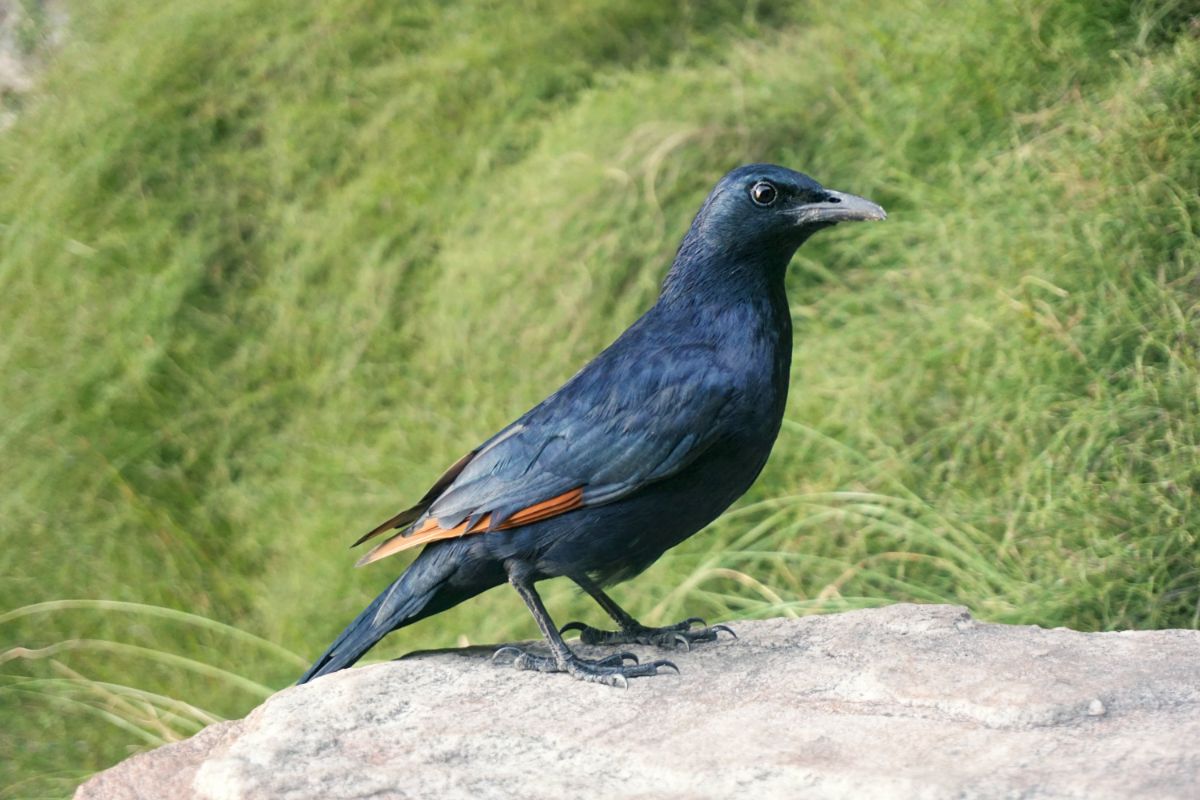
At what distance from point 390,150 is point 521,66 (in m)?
0.68

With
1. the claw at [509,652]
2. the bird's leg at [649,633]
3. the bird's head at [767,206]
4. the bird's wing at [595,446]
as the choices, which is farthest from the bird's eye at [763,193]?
the claw at [509,652]

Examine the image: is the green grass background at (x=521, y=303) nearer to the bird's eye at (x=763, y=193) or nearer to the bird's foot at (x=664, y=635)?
the bird's foot at (x=664, y=635)

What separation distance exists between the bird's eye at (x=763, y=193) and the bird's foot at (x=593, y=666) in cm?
101

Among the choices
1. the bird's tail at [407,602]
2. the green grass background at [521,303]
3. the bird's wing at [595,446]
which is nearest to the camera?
the bird's wing at [595,446]

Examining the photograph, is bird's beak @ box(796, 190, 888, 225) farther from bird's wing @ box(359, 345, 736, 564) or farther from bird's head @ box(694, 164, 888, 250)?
bird's wing @ box(359, 345, 736, 564)

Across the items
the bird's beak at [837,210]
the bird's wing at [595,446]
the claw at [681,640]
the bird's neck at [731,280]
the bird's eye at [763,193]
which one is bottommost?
the claw at [681,640]

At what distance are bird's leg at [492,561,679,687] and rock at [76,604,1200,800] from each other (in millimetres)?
39

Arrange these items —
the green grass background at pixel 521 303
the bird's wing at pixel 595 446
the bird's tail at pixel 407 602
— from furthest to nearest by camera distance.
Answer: the green grass background at pixel 521 303 < the bird's tail at pixel 407 602 < the bird's wing at pixel 595 446

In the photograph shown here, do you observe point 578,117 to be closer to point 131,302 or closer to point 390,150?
point 390,150

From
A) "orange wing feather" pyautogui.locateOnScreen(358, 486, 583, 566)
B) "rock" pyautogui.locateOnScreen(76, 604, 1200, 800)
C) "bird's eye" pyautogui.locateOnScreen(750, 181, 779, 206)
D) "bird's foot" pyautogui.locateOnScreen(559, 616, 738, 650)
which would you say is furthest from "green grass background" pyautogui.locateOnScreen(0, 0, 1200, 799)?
"bird's eye" pyautogui.locateOnScreen(750, 181, 779, 206)

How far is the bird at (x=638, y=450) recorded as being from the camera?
9.99 feet

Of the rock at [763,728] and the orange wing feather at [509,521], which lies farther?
the orange wing feather at [509,521]

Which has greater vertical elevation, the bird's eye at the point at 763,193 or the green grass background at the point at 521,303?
the bird's eye at the point at 763,193

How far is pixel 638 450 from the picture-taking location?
9.96ft
